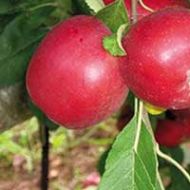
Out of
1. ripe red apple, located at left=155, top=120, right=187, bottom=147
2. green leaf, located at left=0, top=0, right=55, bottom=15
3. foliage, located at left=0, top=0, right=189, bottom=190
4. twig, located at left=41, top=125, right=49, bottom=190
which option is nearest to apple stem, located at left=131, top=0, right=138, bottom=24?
foliage, located at left=0, top=0, right=189, bottom=190

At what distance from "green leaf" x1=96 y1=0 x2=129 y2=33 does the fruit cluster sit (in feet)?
0.07

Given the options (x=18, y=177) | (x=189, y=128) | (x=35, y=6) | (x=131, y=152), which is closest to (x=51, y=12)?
(x=35, y=6)

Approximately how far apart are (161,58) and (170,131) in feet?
2.54

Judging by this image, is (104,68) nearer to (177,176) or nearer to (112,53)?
(112,53)

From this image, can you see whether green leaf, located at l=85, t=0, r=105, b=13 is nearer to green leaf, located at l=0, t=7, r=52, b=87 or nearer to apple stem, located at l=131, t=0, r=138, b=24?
apple stem, located at l=131, t=0, r=138, b=24

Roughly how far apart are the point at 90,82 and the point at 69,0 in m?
0.39

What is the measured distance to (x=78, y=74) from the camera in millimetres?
950

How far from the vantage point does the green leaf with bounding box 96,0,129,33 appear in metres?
1.01

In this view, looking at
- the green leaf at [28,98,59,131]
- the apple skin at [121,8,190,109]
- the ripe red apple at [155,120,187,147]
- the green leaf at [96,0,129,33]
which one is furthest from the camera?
→ the ripe red apple at [155,120,187,147]

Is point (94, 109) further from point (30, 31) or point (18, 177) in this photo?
point (18, 177)

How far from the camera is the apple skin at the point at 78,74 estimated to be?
950 mm

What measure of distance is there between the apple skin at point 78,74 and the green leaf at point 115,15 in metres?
0.03

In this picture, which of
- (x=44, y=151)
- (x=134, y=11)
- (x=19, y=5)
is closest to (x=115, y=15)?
(x=134, y=11)

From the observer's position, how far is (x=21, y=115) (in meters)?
1.53
